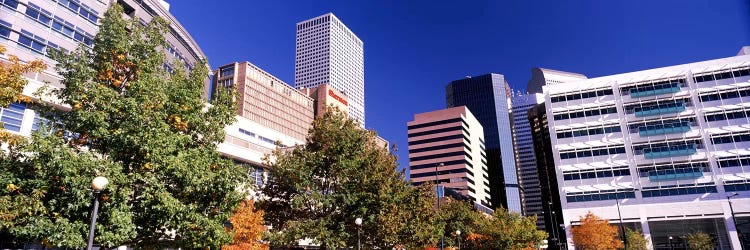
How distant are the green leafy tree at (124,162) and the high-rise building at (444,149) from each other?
13963cm

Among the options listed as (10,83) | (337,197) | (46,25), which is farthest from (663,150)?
(46,25)

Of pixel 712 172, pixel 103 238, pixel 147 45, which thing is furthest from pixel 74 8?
pixel 712 172

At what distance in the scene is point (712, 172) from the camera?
58969 mm

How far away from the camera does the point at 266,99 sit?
157m

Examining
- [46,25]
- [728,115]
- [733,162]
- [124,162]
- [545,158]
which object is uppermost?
[46,25]

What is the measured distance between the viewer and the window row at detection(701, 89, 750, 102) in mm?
60562

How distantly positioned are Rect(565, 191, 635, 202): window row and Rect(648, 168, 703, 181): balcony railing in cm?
367

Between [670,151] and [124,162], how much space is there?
68.7 metres

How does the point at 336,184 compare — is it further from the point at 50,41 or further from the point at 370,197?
the point at 50,41

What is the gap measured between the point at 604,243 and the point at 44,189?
55705 mm

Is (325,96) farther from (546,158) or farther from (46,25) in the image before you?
(46,25)

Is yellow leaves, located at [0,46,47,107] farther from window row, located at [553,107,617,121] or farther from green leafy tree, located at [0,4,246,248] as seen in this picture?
window row, located at [553,107,617,121]

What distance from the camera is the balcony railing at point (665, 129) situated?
61.9 m

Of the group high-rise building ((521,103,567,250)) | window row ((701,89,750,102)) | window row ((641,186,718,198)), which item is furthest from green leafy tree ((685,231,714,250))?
high-rise building ((521,103,567,250))
